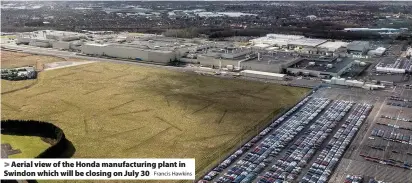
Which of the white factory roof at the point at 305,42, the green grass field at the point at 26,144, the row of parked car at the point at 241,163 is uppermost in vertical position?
the white factory roof at the point at 305,42

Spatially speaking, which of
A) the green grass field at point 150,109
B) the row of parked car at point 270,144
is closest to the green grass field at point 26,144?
the green grass field at point 150,109

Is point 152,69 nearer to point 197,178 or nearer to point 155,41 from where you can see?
point 155,41

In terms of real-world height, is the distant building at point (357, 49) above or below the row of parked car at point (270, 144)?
above

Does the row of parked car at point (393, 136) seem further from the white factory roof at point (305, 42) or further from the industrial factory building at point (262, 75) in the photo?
the white factory roof at point (305, 42)

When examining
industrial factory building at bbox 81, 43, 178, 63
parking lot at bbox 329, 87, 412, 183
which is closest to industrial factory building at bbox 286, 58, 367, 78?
parking lot at bbox 329, 87, 412, 183

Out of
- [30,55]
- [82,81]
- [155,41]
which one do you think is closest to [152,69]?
[82,81]

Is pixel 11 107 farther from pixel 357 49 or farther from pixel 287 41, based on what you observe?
pixel 357 49
